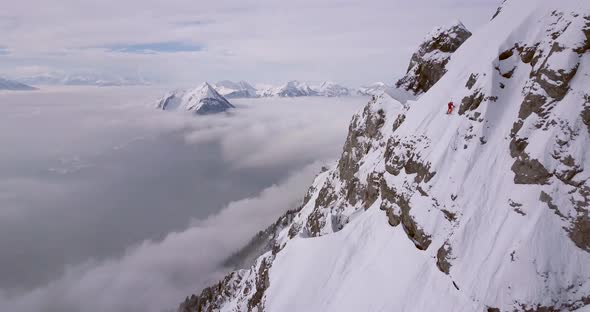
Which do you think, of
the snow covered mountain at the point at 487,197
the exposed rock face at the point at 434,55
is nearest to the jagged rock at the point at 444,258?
Result: the snow covered mountain at the point at 487,197

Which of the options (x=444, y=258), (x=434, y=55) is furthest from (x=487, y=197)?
(x=434, y=55)

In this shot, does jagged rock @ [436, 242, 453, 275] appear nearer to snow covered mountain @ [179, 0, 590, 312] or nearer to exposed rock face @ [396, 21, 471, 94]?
snow covered mountain @ [179, 0, 590, 312]

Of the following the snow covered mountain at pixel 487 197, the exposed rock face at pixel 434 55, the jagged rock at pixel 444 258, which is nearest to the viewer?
the snow covered mountain at pixel 487 197

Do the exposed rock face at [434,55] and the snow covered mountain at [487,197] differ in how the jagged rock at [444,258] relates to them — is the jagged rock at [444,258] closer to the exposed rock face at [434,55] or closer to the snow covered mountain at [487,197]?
the snow covered mountain at [487,197]

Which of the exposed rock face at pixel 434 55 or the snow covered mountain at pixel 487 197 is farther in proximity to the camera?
the exposed rock face at pixel 434 55

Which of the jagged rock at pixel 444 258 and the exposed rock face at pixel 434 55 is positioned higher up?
the exposed rock face at pixel 434 55

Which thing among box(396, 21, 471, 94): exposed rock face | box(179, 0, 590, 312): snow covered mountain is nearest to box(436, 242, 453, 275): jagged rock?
box(179, 0, 590, 312): snow covered mountain
